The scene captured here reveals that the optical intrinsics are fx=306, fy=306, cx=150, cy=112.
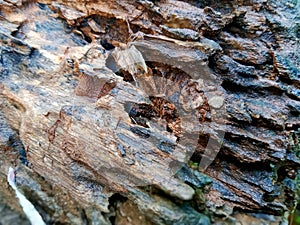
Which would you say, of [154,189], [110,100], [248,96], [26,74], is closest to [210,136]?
[248,96]

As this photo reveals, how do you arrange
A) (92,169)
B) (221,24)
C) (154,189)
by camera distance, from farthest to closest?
(221,24), (92,169), (154,189)

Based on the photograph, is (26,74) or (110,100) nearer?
(110,100)

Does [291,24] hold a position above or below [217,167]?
above

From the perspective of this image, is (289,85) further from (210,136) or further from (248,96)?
A: (210,136)

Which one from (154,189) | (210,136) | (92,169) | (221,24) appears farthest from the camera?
(221,24)
